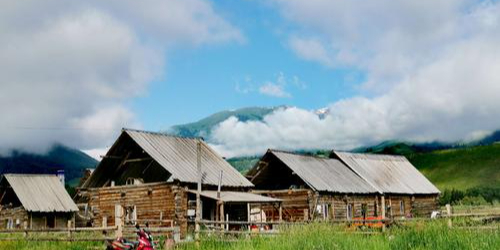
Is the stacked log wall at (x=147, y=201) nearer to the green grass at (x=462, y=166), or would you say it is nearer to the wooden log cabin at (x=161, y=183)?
the wooden log cabin at (x=161, y=183)

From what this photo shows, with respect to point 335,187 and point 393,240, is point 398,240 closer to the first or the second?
point 393,240

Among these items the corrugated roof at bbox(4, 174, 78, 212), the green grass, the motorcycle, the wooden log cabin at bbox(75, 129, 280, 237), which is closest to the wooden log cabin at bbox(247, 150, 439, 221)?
the wooden log cabin at bbox(75, 129, 280, 237)

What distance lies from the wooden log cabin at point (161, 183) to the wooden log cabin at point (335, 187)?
13.9ft

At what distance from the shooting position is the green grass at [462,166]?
4646 inches

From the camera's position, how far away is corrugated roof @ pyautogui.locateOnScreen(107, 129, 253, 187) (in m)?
32.7

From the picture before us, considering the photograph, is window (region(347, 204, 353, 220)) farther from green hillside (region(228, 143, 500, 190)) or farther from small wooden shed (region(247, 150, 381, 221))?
green hillside (region(228, 143, 500, 190))

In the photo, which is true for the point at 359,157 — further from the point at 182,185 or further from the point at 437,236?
the point at 437,236

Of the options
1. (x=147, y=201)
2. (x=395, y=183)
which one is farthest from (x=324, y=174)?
(x=147, y=201)

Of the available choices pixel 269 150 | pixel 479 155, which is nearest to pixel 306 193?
pixel 269 150

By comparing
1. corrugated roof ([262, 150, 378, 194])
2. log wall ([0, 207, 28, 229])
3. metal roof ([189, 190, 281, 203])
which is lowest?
log wall ([0, 207, 28, 229])

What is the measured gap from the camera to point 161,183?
107ft

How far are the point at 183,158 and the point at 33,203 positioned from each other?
17.8 metres

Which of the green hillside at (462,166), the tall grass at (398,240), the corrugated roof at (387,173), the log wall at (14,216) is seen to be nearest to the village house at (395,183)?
the corrugated roof at (387,173)

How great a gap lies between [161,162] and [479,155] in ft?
383
